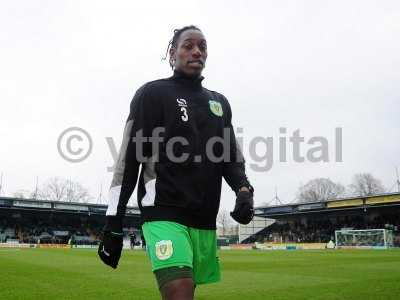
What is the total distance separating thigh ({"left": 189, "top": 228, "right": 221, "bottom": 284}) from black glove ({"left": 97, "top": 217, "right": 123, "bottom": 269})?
1.49ft

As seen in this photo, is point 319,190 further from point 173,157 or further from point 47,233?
point 173,157

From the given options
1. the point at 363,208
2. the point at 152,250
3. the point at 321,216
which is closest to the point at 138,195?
the point at 152,250

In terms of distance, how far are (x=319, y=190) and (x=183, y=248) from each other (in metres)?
98.1

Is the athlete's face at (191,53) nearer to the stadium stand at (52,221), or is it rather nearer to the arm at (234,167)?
the arm at (234,167)

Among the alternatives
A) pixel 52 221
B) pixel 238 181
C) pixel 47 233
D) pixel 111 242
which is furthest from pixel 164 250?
pixel 52 221

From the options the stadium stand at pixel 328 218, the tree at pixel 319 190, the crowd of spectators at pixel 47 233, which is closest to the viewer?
the stadium stand at pixel 328 218

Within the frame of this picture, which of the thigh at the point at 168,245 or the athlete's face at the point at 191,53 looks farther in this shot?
the athlete's face at the point at 191,53

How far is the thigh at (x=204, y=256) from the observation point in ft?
9.70

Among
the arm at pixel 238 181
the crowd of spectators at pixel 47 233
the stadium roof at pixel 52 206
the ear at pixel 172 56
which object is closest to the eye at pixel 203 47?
the ear at pixel 172 56

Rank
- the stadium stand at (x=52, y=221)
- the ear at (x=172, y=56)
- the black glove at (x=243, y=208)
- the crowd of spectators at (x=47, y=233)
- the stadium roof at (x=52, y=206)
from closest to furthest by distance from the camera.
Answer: the black glove at (x=243, y=208) → the ear at (x=172, y=56) → the stadium roof at (x=52, y=206) → the stadium stand at (x=52, y=221) → the crowd of spectators at (x=47, y=233)

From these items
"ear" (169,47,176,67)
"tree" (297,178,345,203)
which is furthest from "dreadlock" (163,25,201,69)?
"tree" (297,178,345,203)

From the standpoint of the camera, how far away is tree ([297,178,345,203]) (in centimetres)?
9506

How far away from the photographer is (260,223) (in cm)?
8400

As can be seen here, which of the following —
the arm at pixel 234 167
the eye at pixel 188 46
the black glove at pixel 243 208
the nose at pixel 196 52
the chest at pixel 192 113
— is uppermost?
the eye at pixel 188 46
